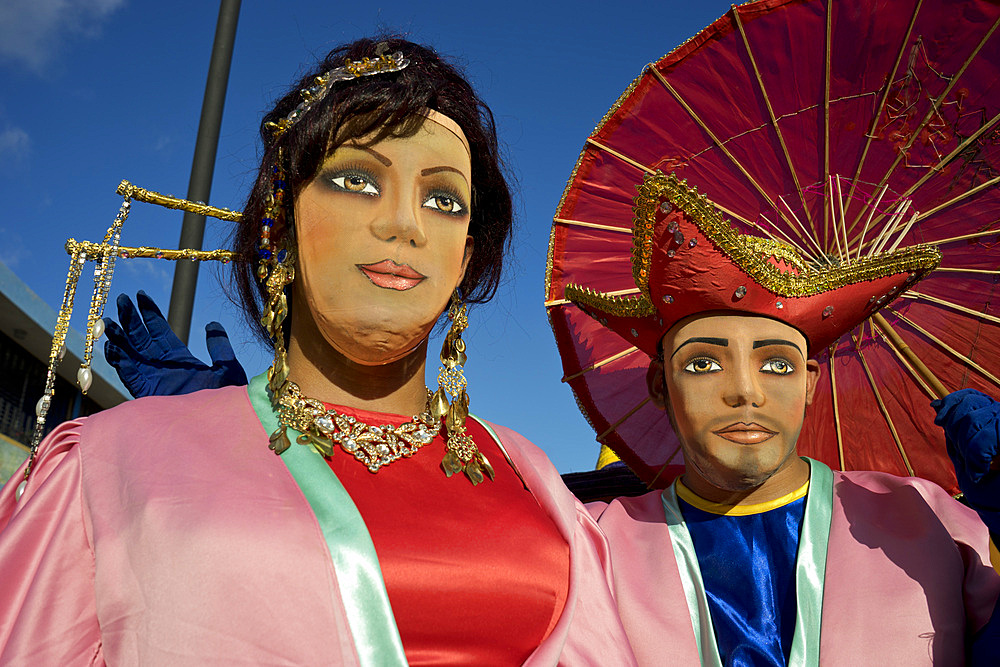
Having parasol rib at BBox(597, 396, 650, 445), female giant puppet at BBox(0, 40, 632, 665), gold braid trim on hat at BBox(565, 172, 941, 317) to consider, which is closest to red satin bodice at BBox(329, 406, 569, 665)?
female giant puppet at BBox(0, 40, 632, 665)

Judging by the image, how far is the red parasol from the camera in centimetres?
265

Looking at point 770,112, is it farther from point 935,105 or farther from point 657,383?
point 657,383

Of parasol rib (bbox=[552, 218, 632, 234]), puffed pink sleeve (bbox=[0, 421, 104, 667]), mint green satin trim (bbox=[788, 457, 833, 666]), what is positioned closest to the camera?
puffed pink sleeve (bbox=[0, 421, 104, 667])

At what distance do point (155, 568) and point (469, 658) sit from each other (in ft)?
2.22

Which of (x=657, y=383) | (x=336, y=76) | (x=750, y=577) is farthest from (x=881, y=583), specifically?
(x=336, y=76)

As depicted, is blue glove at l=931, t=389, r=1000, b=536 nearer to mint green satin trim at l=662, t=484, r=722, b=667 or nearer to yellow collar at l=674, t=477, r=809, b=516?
yellow collar at l=674, t=477, r=809, b=516

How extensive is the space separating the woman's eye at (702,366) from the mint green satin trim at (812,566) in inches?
18.5

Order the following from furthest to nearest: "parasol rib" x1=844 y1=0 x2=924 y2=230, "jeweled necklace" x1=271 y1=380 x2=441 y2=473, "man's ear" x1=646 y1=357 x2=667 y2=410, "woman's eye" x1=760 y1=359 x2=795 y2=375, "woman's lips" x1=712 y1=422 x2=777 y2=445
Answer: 1. "man's ear" x1=646 y1=357 x2=667 y2=410
2. "parasol rib" x1=844 y1=0 x2=924 y2=230
3. "woman's eye" x1=760 y1=359 x2=795 y2=375
4. "woman's lips" x1=712 y1=422 x2=777 y2=445
5. "jeweled necklace" x1=271 y1=380 x2=441 y2=473

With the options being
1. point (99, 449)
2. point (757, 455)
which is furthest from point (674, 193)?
point (99, 449)

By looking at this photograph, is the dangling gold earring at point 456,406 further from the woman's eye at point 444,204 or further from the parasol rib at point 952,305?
the parasol rib at point 952,305

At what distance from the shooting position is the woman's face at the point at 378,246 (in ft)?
6.64

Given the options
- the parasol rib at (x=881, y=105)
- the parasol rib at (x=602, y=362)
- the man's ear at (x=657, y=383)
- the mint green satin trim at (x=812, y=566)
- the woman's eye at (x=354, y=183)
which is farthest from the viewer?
the parasol rib at (x=602, y=362)

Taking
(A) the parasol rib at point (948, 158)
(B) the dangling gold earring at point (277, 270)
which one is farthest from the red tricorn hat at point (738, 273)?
(B) the dangling gold earring at point (277, 270)

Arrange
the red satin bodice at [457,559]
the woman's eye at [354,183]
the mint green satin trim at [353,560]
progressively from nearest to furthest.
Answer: the mint green satin trim at [353,560] < the red satin bodice at [457,559] < the woman's eye at [354,183]
